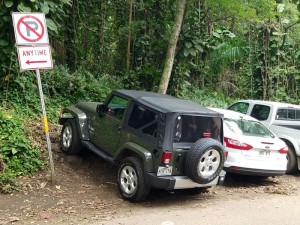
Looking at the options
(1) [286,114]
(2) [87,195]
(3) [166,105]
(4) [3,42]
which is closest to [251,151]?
(3) [166,105]

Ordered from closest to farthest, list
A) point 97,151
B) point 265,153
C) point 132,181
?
point 132,181
point 97,151
point 265,153

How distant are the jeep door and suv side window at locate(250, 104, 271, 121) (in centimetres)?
510

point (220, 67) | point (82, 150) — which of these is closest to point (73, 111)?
point (82, 150)

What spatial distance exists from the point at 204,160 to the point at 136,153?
1.21m

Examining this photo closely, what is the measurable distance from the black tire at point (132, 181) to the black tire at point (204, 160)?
2.59 feet

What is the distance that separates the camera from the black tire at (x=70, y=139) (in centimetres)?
833

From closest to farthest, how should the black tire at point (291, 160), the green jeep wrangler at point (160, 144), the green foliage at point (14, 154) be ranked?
the green jeep wrangler at point (160, 144) → the green foliage at point (14, 154) → the black tire at point (291, 160)

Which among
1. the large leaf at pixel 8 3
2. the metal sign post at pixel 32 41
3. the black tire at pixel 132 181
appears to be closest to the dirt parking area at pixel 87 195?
the black tire at pixel 132 181

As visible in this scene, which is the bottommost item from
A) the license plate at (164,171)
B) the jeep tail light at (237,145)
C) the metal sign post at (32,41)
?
the license plate at (164,171)

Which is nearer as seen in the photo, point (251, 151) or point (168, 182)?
point (168, 182)

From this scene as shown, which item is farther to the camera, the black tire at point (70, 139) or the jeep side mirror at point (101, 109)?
the black tire at point (70, 139)

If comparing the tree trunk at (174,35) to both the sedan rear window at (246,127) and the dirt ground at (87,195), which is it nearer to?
the sedan rear window at (246,127)

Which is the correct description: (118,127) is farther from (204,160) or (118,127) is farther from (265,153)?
(265,153)

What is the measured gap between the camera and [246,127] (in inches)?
349
